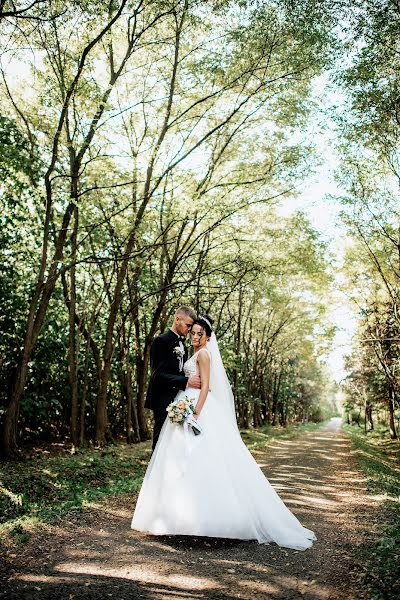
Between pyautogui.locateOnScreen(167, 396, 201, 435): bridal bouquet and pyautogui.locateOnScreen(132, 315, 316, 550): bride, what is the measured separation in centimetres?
9

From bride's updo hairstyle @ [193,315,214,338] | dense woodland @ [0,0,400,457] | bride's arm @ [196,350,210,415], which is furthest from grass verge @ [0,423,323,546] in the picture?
bride's updo hairstyle @ [193,315,214,338]

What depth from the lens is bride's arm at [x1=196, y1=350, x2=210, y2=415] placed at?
5.23 meters

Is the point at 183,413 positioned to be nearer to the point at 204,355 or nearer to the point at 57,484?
the point at 204,355

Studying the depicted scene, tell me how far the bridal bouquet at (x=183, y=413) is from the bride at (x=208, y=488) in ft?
0.28

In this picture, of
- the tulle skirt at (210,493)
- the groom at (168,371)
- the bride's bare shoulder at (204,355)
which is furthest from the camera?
the groom at (168,371)

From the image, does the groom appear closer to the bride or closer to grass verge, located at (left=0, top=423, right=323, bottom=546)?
the bride

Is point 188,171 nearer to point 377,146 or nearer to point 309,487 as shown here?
point 377,146

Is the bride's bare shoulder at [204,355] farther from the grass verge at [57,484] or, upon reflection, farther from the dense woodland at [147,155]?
the dense woodland at [147,155]

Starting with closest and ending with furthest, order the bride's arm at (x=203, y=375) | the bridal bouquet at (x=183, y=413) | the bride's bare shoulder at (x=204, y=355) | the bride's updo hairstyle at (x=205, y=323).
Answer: the bridal bouquet at (x=183, y=413) → the bride's arm at (x=203, y=375) → the bride's bare shoulder at (x=204, y=355) → the bride's updo hairstyle at (x=205, y=323)

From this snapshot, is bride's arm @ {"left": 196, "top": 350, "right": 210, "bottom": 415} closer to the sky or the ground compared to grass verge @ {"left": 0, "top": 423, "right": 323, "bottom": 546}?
closer to the sky

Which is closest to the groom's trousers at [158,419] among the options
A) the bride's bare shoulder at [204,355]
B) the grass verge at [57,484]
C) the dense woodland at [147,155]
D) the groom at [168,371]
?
the groom at [168,371]

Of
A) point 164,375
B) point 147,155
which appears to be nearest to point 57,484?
point 164,375

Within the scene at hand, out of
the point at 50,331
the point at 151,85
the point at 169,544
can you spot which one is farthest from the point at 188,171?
the point at 169,544

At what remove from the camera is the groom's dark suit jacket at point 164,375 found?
5.46 m
